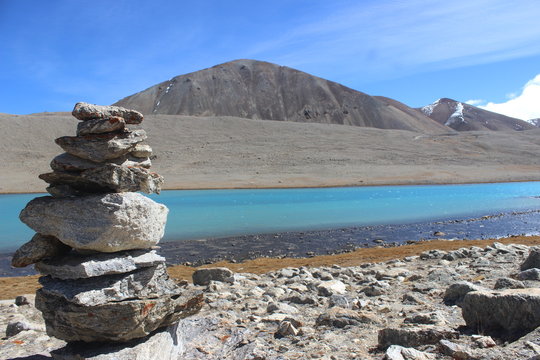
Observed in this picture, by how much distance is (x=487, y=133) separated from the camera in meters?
109

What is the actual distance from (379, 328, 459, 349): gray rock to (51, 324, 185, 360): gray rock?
2.81m

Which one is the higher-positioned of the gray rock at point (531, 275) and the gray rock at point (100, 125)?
the gray rock at point (100, 125)

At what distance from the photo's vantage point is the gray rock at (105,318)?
527 centimetres

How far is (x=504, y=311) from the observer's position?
5.77 meters

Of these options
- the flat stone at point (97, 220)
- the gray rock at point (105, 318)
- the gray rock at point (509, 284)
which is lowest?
the gray rock at point (509, 284)

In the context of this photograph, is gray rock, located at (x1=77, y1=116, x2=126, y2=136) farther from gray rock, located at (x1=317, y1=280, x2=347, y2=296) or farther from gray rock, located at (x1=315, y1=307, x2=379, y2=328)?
gray rock, located at (x1=317, y1=280, x2=347, y2=296)

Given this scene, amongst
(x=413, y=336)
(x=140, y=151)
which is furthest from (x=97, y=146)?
(x=413, y=336)

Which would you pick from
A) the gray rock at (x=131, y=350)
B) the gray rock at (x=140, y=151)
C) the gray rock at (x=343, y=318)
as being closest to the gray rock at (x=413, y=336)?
the gray rock at (x=343, y=318)

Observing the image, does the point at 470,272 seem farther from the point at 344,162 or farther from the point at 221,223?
the point at 344,162

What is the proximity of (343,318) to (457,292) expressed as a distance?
2.42m

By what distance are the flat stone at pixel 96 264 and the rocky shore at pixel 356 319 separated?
949 millimetres

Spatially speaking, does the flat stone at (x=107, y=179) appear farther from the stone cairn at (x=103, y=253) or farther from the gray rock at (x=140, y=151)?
the gray rock at (x=140, y=151)

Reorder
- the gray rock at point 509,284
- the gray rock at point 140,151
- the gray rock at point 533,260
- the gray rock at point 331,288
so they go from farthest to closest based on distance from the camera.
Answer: the gray rock at point 533,260
the gray rock at point 331,288
the gray rock at point 509,284
the gray rock at point 140,151

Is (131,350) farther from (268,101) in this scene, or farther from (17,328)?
(268,101)
